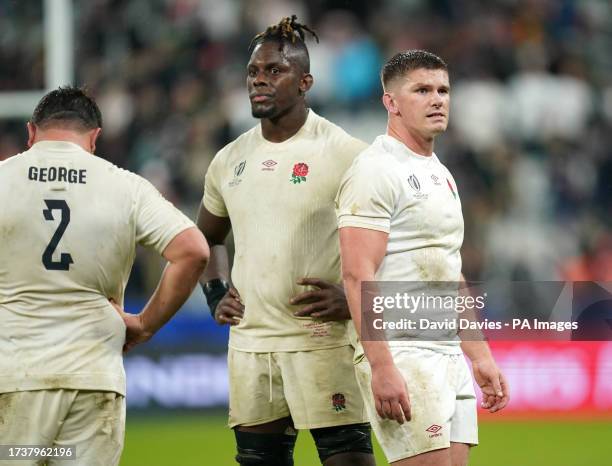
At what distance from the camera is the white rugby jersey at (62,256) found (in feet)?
17.0

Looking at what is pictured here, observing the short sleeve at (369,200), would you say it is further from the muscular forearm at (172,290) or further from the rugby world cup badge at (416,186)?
the muscular forearm at (172,290)

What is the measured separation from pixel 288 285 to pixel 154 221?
107 centimetres

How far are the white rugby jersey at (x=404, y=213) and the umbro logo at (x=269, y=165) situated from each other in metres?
0.72

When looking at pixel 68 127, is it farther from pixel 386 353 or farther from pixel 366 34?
pixel 366 34

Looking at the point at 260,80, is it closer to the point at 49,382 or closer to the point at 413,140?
the point at 413,140

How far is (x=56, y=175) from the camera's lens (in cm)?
525

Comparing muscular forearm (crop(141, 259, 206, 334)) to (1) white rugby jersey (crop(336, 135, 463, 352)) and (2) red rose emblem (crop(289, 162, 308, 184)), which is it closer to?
(1) white rugby jersey (crop(336, 135, 463, 352))

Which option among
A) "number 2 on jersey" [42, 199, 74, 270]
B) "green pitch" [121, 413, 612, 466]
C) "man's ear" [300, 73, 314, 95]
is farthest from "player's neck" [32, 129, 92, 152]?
"green pitch" [121, 413, 612, 466]

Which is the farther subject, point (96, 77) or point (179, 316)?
point (96, 77)

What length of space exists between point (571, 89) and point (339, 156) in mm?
8355

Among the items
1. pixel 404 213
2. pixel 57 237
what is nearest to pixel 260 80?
pixel 404 213

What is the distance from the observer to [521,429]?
11.3 meters

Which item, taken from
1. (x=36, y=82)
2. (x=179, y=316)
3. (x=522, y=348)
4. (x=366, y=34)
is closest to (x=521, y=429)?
(x=522, y=348)

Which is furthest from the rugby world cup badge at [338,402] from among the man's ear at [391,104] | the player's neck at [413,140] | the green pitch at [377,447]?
the green pitch at [377,447]
